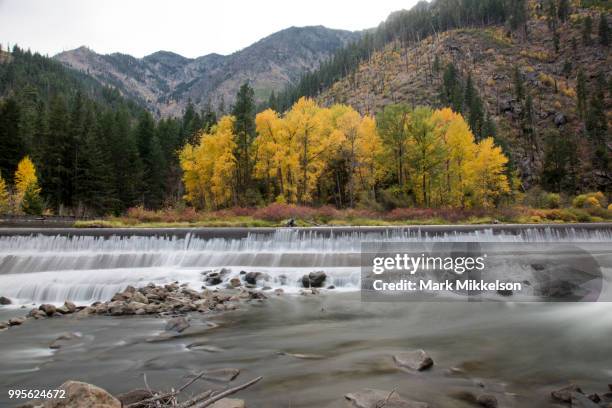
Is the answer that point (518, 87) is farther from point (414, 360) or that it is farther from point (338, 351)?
point (414, 360)

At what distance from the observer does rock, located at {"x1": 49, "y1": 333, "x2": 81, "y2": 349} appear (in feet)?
28.0

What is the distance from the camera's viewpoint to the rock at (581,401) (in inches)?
201

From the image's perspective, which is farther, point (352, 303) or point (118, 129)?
point (118, 129)

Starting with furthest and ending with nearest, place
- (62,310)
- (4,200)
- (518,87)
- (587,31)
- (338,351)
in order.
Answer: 1. (587,31)
2. (518,87)
3. (4,200)
4. (62,310)
5. (338,351)

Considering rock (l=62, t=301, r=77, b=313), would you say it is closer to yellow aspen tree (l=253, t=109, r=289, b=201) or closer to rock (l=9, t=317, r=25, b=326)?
rock (l=9, t=317, r=25, b=326)

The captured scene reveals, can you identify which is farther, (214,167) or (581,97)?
(581,97)

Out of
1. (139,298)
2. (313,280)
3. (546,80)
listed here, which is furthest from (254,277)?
(546,80)

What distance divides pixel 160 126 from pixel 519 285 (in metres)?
66.7

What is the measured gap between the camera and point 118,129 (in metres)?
55.9

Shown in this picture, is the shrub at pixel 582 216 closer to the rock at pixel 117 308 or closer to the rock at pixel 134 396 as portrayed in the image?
the rock at pixel 117 308

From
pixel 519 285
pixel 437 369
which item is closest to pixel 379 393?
pixel 437 369

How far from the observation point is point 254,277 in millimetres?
15812

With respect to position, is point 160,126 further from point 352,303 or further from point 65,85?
point 65,85

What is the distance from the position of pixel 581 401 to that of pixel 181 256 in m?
16.9
